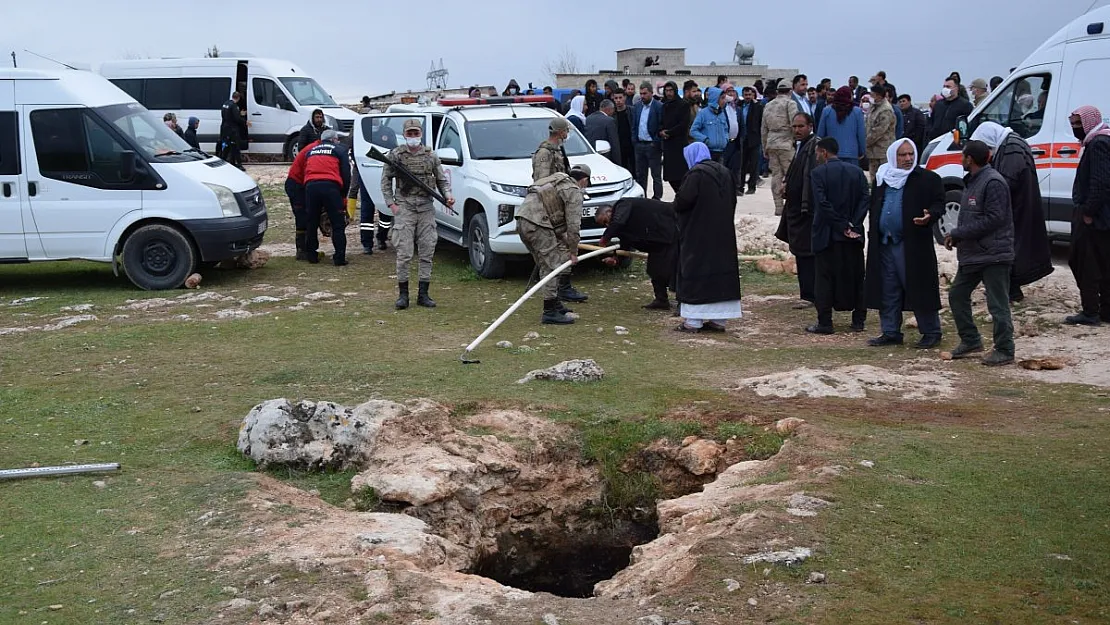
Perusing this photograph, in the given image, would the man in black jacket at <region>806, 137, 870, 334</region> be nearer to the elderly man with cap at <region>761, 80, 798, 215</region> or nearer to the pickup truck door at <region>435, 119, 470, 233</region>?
the pickup truck door at <region>435, 119, 470, 233</region>

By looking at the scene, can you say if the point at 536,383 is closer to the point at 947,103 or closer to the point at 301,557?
the point at 301,557

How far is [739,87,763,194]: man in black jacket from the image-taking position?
17.5m

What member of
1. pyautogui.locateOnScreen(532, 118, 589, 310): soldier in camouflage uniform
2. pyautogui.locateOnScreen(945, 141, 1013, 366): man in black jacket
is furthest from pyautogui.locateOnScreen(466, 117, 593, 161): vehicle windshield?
pyautogui.locateOnScreen(945, 141, 1013, 366): man in black jacket

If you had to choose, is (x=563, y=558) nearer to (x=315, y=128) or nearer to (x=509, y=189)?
(x=509, y=189)

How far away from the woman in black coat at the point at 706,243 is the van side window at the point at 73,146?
21.1 feet

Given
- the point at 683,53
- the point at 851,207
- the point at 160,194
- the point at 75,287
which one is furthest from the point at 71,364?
the point at 683,53

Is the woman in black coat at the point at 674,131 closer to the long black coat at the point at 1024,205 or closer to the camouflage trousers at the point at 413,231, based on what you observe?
the camouflage trousers at the point at 413,231

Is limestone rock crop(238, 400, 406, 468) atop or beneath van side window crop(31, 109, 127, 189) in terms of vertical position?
beneath

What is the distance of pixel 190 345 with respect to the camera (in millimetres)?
9453

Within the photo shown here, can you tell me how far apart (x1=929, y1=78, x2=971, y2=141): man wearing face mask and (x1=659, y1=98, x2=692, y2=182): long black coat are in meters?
4.05

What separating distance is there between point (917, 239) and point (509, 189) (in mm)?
4931

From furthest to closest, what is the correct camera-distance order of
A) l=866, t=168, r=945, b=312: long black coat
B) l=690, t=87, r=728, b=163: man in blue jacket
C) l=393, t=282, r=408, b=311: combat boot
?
l=690, t=87, r=728, b=163: man in blue jacket
l=393, t=282, r=408, b=311: combat boot
l=866, t=168, r=945, b=312: long black coat

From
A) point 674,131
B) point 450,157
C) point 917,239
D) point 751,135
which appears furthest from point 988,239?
point 751,135

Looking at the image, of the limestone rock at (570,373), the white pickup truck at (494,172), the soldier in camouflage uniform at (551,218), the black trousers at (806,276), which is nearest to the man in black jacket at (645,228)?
the soldier in camouflage uniform at (551,218)
